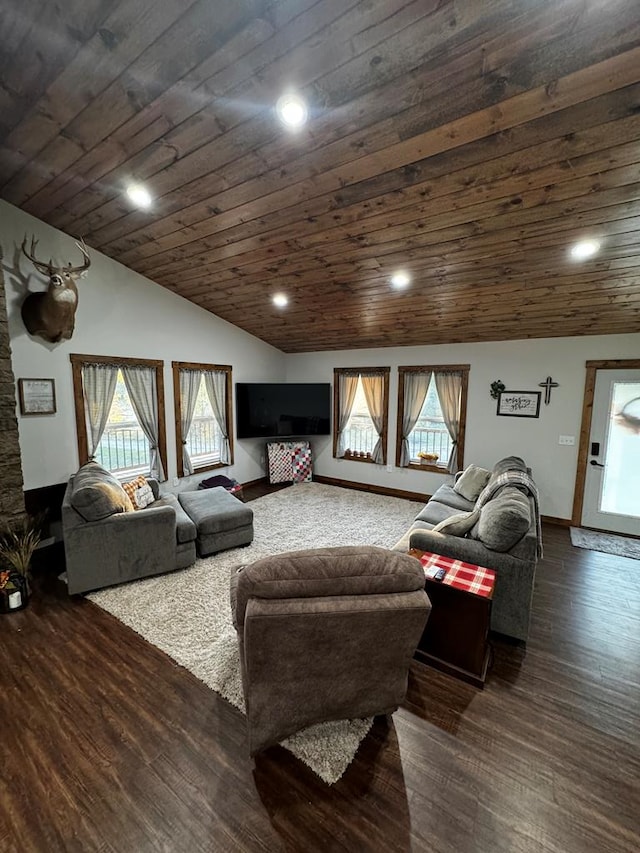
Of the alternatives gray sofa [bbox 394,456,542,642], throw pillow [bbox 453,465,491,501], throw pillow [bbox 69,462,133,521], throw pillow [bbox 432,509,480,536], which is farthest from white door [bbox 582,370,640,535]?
throw pillow [bbox 69,462,133,521]

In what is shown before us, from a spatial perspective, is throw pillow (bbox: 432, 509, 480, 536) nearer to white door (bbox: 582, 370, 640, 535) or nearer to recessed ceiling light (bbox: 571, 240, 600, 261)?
recessed ceiling light (bbox: 571, 240, 600, 261)

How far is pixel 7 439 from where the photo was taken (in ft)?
10.7

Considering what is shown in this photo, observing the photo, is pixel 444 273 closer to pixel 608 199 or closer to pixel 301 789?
pixel 608 199

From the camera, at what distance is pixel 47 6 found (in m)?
1.62

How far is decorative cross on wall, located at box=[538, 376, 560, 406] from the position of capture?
4.67 metres

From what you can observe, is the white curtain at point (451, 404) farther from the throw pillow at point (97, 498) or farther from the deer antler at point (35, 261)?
the deer antler at point (35, 261)

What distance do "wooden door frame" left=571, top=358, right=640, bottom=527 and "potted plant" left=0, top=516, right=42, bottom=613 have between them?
6.09m

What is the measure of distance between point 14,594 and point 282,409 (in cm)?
430

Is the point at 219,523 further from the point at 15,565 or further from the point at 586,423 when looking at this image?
the point at 586,423

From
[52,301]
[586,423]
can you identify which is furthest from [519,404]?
[52,301]

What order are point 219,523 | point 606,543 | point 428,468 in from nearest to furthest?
point 219,523
point 606,543
point 428,468

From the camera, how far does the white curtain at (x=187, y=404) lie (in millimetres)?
5180

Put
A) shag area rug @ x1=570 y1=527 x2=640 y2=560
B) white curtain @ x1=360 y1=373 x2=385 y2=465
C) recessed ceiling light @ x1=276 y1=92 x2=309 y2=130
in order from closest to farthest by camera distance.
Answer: recessed ceiling light @ x1=276 y1=92 x2=309 y2=130
shag area rug @ x1=570 y1=527 x2=640 y2=560
white curtain @ x1=360 y1=373 x2=385 y2=465

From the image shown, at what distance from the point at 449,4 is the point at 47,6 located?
1808mm
